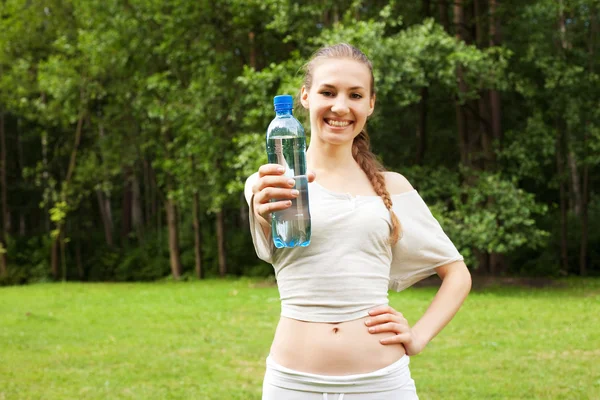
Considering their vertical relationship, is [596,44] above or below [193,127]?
above

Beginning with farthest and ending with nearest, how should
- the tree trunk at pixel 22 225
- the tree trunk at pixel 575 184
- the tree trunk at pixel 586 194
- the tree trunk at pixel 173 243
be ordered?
the tree trunk at pixel 22 225
the tree trunk at pixel 173 243
the tree trunk at pixel 575 184
the tree trunk at pixel 586 194

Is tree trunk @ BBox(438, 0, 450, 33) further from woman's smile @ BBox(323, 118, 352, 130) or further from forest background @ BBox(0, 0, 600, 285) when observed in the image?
woman's smile @ BBox(323, 118, 352, 130)

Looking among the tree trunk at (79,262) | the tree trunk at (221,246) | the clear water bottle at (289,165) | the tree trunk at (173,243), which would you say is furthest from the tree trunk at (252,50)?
the clear water bottle at (289,165)

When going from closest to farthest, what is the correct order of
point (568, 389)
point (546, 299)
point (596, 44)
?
point (568, 389) → point (546, 299) → point (596, 44)

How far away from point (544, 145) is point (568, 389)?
423 inches

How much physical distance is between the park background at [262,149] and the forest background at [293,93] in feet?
0.22

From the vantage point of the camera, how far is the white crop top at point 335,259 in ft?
7.72

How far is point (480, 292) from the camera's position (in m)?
16.4

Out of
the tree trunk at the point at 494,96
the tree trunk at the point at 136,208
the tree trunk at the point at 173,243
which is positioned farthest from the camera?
the tree trunk at the point at 136,208

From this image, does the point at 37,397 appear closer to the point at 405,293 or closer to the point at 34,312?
the point at 34,312

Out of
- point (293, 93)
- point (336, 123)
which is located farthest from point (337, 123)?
point (293, 93)

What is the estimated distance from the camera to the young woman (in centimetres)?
232

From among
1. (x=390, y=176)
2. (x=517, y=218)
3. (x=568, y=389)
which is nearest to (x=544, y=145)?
(x=517, y=218)

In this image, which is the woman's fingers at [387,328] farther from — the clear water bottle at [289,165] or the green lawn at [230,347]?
the green lawn at [230,347]
